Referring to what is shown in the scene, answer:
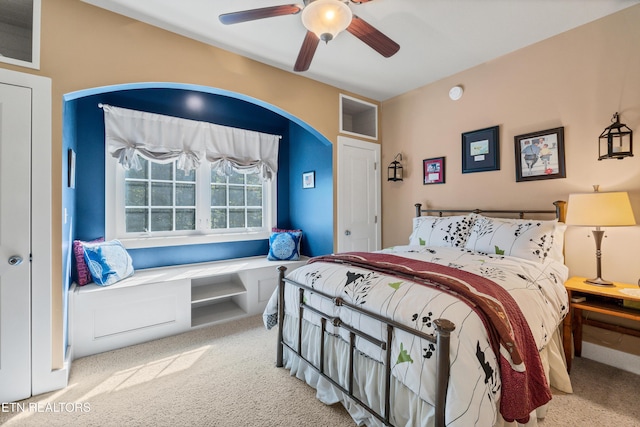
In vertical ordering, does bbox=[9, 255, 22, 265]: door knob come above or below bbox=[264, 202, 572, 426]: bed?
A: above

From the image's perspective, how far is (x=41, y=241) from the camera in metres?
1.93

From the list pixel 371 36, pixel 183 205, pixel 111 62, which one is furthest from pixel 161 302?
pixel 371 36

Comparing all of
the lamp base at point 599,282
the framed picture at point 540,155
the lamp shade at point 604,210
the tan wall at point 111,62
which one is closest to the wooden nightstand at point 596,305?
the lamp base at point 599,282

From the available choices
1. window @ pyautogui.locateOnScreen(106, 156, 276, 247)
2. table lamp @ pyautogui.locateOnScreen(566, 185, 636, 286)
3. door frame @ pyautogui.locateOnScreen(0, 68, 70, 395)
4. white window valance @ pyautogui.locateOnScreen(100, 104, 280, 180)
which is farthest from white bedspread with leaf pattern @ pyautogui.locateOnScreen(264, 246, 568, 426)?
white window valance @ pyautogui.locateOnScreen(100, 104, 280, 180)

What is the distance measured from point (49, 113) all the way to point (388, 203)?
3.48 m

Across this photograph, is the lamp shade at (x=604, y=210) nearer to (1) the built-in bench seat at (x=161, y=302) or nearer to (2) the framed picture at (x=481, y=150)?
(2) the framed picture at (x=481, y=150)

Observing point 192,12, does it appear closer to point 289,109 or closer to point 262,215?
point 289,109

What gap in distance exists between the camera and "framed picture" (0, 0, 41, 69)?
1951 millimetres

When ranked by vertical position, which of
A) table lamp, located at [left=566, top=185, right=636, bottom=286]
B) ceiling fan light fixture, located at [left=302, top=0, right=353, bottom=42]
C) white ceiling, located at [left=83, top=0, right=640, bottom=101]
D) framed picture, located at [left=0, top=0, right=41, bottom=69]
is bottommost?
table lamp, located at [left=566, top=185, right=636, bottom=286]

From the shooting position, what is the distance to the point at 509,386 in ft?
4.09

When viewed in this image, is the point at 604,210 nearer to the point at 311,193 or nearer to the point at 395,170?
the point at 395,170

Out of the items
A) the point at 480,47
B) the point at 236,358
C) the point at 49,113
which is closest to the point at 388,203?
the point at 480,47

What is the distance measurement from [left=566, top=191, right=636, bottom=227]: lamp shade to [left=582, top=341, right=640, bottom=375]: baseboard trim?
3.41ft

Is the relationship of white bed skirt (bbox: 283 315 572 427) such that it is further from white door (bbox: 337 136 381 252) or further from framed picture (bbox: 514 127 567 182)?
white door (bbox: 337 136 381 252)
